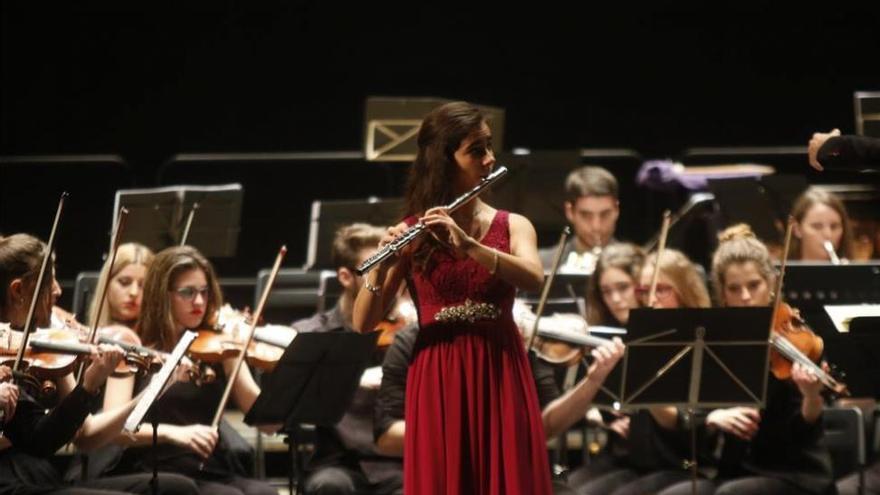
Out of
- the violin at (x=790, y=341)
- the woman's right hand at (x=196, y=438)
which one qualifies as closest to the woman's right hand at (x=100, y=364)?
the woman's right hand at (x=196, y=438)

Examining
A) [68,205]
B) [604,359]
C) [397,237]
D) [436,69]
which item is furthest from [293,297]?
[397,237]

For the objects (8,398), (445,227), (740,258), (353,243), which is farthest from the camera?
(353,243)

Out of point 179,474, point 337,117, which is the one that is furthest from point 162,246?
point 337,117

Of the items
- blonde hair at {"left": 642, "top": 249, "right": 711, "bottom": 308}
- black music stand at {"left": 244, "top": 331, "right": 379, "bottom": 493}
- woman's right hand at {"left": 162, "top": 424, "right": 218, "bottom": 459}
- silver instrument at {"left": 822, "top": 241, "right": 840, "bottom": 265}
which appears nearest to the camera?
black music stand at {"left": 244, "top": 331, "right": 379, "bottom": 493}

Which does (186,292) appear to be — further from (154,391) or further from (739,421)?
(739,421)

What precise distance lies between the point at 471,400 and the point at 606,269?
1.71 m

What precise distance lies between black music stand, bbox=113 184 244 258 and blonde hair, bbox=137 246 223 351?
962mm

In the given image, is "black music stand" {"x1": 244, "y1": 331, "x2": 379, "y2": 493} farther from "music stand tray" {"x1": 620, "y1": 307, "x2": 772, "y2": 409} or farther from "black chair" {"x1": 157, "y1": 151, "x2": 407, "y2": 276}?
"black chair" {"x1": 157, "y1": 151, "x2": 407, "y2": 276}

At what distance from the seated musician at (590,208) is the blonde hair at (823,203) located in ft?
2.54

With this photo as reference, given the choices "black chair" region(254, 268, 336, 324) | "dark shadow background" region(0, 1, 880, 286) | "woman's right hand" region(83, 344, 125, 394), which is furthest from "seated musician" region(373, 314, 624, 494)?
"dark shadow background" region(0, 1, 880, 286)

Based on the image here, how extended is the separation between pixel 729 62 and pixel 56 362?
549cm

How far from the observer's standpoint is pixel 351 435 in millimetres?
4582

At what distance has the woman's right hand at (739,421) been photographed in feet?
14.7

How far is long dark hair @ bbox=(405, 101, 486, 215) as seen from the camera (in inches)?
134
